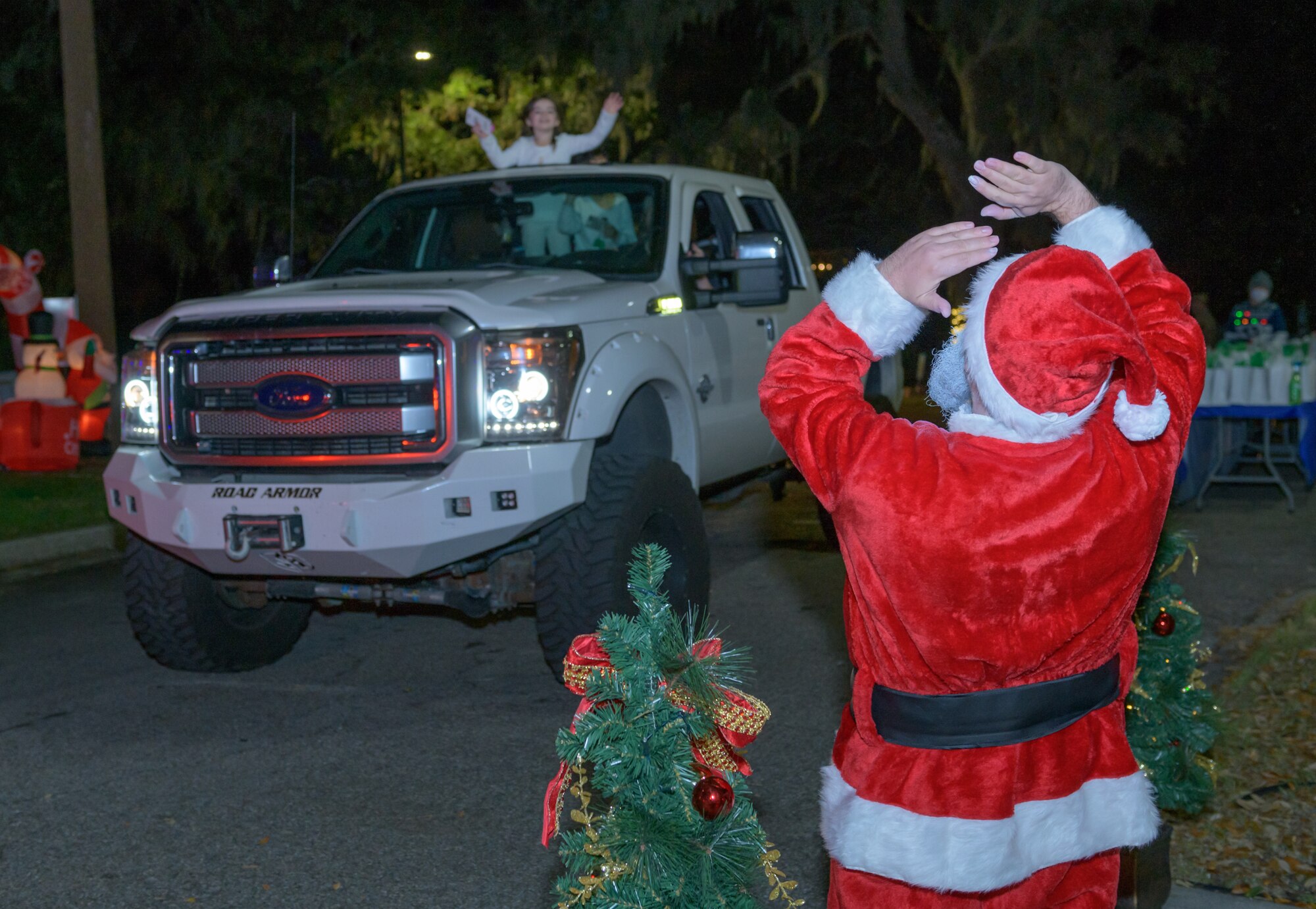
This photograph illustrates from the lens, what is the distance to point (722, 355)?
709 centimetres

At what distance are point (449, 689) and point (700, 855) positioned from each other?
13.2 ft

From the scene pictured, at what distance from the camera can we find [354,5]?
21672 millimetres

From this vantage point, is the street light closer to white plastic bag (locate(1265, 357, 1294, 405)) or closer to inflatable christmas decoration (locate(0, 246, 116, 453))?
inflatable christmas decoration (locate(0, 246, 116, 453))

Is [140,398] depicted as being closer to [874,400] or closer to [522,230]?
[522,230]

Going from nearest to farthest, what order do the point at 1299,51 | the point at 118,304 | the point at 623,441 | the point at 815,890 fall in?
the point at 815,890 < the point at 623,441 < the point at 1299,51 < the point at 118,304

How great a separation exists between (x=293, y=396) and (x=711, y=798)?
148 inches

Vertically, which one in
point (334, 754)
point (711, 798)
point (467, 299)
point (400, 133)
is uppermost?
point (400, 133)

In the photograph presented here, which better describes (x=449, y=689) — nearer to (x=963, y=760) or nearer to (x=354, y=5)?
(x=963, y=760)

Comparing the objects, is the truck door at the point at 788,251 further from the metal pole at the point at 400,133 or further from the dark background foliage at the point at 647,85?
the metal pole at the point at 400,133

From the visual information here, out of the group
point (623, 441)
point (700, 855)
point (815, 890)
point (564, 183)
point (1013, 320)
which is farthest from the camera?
point (564, 183)

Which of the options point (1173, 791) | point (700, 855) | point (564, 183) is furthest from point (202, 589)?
point (700, 855)

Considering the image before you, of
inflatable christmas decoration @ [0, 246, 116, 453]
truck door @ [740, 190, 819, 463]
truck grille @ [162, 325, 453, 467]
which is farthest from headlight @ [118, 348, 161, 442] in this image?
inflatable christmas decoration @ [0, 246, 116, 453]

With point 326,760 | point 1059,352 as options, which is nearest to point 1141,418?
point 1059,352

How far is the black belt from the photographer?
2166 mm
